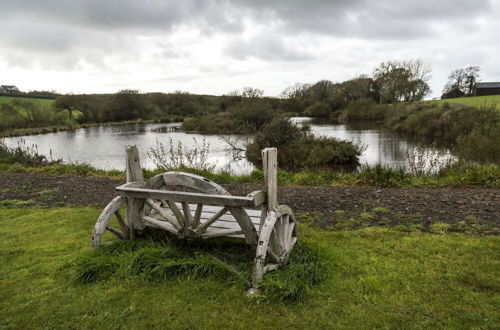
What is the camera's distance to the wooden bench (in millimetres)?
3350

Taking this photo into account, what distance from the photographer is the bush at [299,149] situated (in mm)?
16938

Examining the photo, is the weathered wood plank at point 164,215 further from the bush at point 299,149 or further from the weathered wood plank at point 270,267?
the bush at point 299,149

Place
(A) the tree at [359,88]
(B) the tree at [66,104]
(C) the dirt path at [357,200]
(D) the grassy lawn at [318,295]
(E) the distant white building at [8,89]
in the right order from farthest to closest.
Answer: (E) the distant white building at [8,89] < (A) the tree at [359,88] < (B) the tree at [66,104] < (C) the dirt path at [357,200] < (D) the grassy lawn at [318,295]

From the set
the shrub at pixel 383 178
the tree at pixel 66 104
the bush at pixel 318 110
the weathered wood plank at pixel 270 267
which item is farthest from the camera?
the bush at pixel 318 110

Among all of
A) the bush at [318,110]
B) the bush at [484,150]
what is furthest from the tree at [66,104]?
the bush at [484,150]

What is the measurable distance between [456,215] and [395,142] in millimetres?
18070

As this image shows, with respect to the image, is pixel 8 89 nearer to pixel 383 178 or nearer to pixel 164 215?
pixel 383 178

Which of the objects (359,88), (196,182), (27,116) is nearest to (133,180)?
(196,182)

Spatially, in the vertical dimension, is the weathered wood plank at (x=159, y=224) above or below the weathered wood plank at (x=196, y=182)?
below

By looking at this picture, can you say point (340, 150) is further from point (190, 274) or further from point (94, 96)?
point (94, 96)

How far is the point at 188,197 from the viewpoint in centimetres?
347

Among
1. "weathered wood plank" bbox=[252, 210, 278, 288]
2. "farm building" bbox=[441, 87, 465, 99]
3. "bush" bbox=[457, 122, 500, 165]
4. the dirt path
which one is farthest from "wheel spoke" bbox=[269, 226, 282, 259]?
"farm building" bbox=[441, 87, 465, 99]

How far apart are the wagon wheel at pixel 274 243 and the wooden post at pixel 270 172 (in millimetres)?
114

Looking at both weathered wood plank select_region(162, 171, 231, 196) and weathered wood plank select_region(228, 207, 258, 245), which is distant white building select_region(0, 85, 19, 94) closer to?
weathered wood plank select_region(162, 171, 231, 196)
